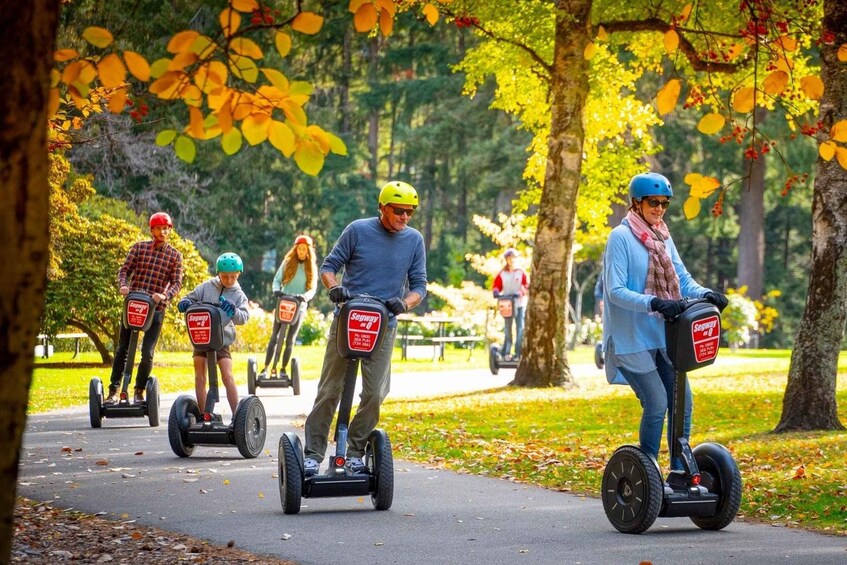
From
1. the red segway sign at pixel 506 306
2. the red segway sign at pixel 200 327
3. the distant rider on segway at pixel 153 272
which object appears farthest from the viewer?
the red segway sign at pixel 506 306

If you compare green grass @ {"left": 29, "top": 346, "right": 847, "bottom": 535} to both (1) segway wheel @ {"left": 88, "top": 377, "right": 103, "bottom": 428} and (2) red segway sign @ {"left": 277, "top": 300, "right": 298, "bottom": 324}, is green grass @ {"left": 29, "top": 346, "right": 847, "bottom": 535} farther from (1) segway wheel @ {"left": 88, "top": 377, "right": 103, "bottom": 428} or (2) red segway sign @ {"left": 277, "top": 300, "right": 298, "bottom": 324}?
(1) segway wheel @ {"left": 88, "top": 377, "right": 103, "bottom": 428}

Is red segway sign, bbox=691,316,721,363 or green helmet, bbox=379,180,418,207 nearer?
red segway sign, bbox=691,316,721,363

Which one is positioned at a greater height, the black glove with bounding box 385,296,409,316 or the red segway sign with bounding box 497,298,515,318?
the red segway sign with bounding box 497,298,515,318

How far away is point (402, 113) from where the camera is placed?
2360 inches

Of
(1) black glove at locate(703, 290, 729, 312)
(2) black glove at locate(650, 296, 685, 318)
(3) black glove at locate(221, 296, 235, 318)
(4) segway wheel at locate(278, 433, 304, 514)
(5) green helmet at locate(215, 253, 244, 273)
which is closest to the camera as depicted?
(2) black glove at locate(650, 296, 685, 318)

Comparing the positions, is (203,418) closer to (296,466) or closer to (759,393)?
(296,466)

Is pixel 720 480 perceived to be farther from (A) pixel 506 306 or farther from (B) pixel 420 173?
(B) pixel 420 173

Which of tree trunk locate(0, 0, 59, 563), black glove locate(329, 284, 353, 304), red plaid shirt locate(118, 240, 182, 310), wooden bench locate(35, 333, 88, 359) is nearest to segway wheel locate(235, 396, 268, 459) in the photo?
red plaid shirt locate(118, 240, 182, 310)

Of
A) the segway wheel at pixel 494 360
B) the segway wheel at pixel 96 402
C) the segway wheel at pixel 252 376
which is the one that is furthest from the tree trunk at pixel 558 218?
the segway wheel at pixel 96 402

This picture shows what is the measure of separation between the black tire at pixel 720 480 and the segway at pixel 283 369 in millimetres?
11229

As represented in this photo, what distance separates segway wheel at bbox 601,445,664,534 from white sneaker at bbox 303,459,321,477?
1.77 metres

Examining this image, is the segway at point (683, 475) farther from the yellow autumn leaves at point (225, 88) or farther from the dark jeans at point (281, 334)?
the dark jeans at point (281, 334)

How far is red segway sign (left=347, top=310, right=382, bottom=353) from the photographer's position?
26.7 ft

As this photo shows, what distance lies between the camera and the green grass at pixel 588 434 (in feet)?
31.4
